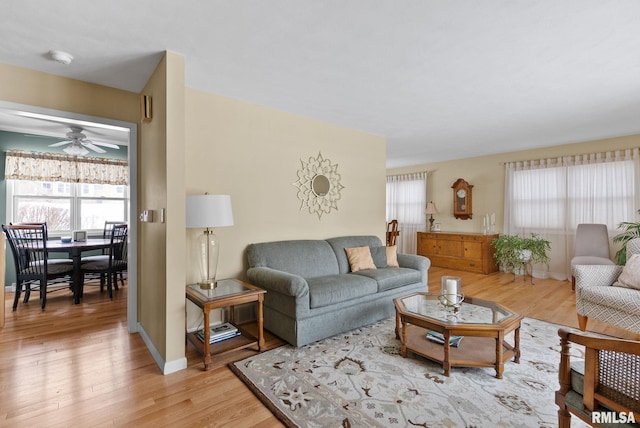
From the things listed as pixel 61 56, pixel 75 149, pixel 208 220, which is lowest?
pixel 208 220

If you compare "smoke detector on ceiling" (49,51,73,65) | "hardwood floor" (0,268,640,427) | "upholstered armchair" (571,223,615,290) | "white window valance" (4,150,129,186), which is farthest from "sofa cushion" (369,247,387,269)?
"white window valance" (4,150,129,186)

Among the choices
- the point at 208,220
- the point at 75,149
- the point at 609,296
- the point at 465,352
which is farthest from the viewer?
the point at 75,149

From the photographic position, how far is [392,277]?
3502mm

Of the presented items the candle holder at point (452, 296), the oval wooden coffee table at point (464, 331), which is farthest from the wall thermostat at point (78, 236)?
the candle holder at point (452, 296)

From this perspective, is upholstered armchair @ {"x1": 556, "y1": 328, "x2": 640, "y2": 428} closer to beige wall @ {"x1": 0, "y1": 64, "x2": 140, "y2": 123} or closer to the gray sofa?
the gray sofa

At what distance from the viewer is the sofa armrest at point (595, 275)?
10.3 feet

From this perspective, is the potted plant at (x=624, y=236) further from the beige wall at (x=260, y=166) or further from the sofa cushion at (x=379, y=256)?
the beige wall at (x=260, y=166)

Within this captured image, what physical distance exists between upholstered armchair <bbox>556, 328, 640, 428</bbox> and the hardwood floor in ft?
5.02

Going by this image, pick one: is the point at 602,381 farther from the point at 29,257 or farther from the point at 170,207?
the point at 29,257

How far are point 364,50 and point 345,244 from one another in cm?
243

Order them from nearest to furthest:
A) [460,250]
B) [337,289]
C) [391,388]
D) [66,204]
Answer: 1. [391,388]
2. [337,289]
3. [66,204]
4. [460,250]

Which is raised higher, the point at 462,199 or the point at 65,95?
the point at 65,95

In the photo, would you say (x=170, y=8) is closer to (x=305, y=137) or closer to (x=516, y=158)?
(x=305, y=137)

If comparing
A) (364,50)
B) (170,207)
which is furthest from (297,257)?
(364,50)
